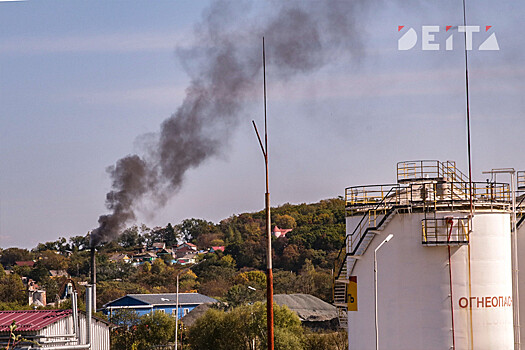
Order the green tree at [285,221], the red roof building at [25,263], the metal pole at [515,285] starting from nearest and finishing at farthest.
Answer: the metal pole at [515,285]
the red roof building at [25,263]
the green tree at [285,221]

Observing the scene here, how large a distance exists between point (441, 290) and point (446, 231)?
242 cm

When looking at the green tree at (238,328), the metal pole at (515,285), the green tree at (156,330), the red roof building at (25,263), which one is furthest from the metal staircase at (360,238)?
the red roof building at (25,263)

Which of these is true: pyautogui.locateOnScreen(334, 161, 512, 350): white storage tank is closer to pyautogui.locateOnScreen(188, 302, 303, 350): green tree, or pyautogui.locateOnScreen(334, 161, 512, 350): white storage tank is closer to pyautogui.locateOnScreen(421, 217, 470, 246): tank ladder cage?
pyautogui.locateOnScreen(421, 217, 470, 246): tank ladder cage

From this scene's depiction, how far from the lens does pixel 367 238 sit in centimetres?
3366

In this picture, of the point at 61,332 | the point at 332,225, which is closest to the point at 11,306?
the point at 61,332

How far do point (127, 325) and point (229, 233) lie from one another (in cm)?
12251

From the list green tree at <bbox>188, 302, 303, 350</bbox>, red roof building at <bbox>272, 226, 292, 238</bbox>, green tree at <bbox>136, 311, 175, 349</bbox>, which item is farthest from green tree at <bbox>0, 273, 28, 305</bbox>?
red roof building at <bbox>272, 226, 292, 238</bbox>

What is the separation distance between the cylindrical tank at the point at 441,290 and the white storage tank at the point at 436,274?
4 cm

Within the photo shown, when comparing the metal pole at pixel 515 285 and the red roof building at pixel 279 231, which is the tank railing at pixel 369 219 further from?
the red roof building at pixel 279 231

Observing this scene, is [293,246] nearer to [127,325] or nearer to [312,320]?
[312,320]

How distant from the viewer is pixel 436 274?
105 ft

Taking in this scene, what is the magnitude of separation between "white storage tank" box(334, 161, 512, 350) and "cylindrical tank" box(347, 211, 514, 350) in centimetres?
4

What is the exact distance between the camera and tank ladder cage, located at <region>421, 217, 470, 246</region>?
32.1 meters

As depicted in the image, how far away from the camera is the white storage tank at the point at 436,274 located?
31656mm
